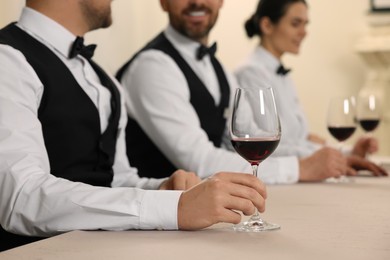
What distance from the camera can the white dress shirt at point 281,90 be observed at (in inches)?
142

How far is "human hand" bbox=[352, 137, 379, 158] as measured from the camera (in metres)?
2.85

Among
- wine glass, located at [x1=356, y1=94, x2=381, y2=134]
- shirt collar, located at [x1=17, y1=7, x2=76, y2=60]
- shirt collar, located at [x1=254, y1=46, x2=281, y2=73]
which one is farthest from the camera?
shirt collar, located at [x1=254, y1=46, x2=281, y2=73]

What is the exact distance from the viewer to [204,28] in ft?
9.35

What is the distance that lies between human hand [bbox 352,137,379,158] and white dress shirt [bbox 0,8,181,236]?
61.5 inches

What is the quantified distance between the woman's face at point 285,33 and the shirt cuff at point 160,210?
2.60m

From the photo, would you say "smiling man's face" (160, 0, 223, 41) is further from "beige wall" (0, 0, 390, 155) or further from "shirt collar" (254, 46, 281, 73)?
"beige wall" (0, 0, 390, 155)

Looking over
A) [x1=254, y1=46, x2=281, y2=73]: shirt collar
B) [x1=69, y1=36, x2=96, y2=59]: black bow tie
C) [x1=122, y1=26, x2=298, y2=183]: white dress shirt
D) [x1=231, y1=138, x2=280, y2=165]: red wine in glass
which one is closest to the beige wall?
[x1=254, y1=46, x2=281, y2=73]: shirt collar

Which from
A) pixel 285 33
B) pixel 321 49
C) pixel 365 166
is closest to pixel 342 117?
pixel 365 166

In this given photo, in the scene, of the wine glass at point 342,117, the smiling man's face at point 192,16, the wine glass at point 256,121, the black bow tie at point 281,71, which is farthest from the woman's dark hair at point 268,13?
the wine glass at point 256,121

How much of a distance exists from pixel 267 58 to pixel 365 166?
4.78 ft

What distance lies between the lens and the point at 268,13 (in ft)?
12.9

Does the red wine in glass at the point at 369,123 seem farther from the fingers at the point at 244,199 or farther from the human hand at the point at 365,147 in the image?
the fingers at the point at 244,199

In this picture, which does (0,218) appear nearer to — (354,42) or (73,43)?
(73,43)

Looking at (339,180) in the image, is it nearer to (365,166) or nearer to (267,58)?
(365,166)
